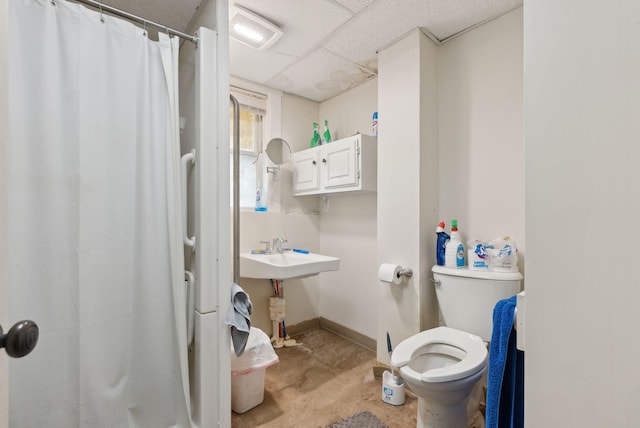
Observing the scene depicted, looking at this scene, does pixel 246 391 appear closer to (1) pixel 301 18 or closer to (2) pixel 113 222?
(2) pixel 113 222

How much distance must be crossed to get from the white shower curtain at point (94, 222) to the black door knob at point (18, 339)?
65 centimetres

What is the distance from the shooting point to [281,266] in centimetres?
183

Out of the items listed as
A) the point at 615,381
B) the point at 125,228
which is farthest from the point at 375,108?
the point at 615,381

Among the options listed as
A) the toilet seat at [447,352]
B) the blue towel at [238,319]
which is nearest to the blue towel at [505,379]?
the toilet seat at [447,352]

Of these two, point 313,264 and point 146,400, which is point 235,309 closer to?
point 146,400

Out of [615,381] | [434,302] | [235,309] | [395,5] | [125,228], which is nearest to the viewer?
[615,381]

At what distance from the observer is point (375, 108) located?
2.32m

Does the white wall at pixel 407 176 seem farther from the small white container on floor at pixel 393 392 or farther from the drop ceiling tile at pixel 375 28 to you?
the small white container on floor at pixel 393 392

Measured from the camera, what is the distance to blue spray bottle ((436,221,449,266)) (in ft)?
5.68

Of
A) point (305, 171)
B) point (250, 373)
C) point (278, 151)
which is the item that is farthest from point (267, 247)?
point (250, 373)

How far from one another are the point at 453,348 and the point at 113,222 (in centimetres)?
164

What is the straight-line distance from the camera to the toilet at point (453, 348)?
120cm

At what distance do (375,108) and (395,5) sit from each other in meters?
0.83

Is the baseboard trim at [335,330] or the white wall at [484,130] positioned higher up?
the white wall at [484,130]
